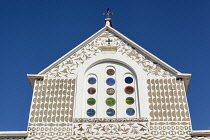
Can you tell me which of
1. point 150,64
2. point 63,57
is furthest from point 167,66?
point 63,57

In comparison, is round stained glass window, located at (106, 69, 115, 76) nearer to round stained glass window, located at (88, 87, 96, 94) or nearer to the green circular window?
round stained glass window, located at (88, 87, 96, 94)

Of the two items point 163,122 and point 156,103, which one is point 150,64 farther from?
point 163,122

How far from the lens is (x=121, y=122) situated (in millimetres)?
16438

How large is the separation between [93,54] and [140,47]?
2724mm

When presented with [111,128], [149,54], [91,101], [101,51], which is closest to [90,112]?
[91,101]

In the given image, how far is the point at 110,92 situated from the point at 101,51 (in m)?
2.77

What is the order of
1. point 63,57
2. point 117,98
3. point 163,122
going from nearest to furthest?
point 163,122, point 117,98, point 63,57

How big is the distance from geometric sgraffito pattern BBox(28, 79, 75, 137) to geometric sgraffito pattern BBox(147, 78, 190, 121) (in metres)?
4.18

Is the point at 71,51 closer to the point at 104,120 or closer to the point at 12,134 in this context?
the point at 104,120

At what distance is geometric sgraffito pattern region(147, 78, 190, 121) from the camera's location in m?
16.6

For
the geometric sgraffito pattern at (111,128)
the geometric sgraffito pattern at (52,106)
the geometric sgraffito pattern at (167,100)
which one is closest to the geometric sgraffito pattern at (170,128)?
the geometric sgraffito pattern at (167,100)

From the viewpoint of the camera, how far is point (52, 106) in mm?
17219

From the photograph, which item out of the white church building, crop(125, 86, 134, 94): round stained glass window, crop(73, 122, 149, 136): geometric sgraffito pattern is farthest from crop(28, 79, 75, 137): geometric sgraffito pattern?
crop(125, 86, 134, 94): round stained glass window

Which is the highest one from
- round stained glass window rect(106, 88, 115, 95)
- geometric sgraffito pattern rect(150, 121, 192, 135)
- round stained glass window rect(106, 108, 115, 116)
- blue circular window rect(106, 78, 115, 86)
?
blue circular window rect(106, 78, 115, 86)
